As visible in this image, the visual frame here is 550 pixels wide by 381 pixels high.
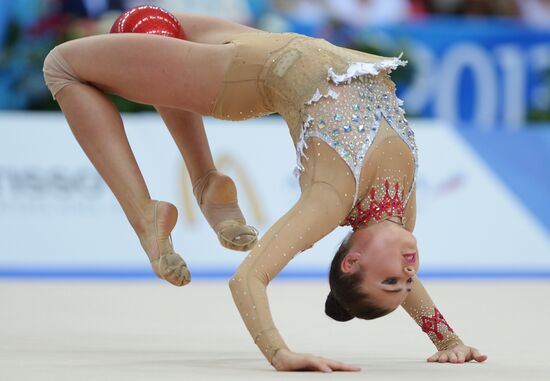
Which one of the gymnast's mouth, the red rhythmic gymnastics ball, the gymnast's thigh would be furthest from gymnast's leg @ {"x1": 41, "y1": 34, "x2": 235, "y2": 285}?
the gymnast's mouth

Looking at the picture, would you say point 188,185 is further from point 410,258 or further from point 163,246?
point 410,258

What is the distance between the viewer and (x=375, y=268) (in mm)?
3500

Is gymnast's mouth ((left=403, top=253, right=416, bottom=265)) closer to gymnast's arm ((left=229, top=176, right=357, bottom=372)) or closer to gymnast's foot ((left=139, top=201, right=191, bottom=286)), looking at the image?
gymnast's arm ((left=229, top=176, right=357, bottom=372))

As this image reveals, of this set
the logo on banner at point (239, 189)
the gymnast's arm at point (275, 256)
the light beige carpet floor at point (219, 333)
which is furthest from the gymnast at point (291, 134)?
the logo on banner at point (239, 189)

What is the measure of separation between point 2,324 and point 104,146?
1209mm

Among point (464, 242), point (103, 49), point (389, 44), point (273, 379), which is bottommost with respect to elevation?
point (273, 379)

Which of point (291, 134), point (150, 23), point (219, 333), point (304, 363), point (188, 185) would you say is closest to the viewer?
point (304, 363)

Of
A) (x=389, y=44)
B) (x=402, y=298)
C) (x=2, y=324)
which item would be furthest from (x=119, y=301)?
(x=389, y=44)

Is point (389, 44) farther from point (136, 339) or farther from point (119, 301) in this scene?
point (136, 339)

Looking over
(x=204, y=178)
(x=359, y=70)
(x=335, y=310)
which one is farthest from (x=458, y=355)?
(x=204, y=178)

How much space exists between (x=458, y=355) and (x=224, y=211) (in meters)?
1.01

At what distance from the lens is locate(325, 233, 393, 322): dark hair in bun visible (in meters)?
3.55

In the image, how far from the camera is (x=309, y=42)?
3.84 metres

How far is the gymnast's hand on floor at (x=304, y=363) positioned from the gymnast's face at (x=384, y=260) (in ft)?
1.03
